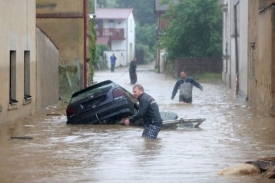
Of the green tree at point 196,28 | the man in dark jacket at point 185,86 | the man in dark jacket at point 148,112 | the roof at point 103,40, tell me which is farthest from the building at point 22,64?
the roof at point 103,40

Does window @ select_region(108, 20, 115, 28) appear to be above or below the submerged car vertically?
above

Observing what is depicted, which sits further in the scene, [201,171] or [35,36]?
Answer: [35,36]

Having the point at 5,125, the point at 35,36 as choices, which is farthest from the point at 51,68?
the point at 5,125

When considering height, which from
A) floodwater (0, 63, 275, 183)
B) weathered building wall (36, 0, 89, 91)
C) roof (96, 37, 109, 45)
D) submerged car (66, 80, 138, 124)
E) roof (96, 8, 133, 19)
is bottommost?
floodwater (0, 63, 275, 183)

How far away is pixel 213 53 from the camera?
56312mm

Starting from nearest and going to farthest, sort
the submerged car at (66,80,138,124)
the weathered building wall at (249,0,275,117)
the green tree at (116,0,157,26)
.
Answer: the submerged car at (66,80,138,124) < the weathered building wall at (249,0,275,117) < the green tree at (116,0,157,26)

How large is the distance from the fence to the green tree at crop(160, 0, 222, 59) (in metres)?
0.75

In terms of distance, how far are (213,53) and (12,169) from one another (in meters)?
44.0

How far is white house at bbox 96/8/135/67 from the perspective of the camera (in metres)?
96.2

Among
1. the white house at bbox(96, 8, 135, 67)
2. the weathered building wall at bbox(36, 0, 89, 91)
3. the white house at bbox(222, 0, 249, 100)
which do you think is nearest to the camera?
the weathered building wall at bbox(36, 0, 89, 91)

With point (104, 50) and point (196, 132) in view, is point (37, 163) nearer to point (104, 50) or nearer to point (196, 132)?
point (196, 132)

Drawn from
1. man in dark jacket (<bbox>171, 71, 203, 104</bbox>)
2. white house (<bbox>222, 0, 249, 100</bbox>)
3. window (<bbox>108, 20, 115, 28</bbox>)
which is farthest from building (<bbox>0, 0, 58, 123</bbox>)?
window (<bbox>108, 20, 115, 28</bbox>)

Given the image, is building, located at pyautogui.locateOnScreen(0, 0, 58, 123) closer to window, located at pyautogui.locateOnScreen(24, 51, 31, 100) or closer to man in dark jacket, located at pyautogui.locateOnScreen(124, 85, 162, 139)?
window, located at pyautogui.locateOnScreen(24, 51, 31, 100)

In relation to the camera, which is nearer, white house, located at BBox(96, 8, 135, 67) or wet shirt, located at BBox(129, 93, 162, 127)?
wet shirt, located at BBox(129, 93, 162, 127)
